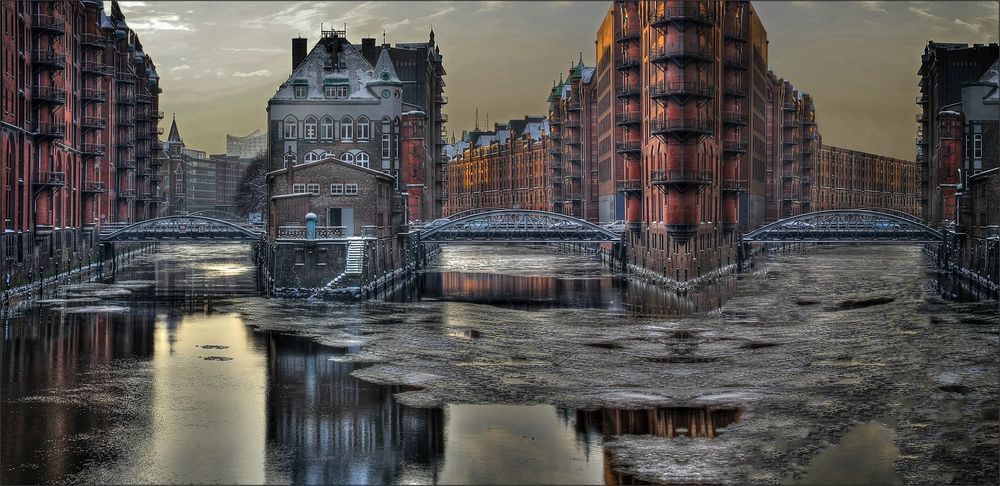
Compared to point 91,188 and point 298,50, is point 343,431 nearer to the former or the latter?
point 91,188

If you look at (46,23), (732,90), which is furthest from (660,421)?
(732,90)

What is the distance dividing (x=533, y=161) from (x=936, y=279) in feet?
375

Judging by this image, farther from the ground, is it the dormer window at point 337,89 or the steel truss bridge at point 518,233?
the dormer window at point 337,89

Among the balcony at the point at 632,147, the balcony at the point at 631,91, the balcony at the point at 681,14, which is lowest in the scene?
the balcony at the point at 632,147

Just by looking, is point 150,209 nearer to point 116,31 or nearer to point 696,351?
point 116,31

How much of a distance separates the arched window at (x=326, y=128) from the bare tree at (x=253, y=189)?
55938mm

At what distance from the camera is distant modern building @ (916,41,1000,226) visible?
316ft

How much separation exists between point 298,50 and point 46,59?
1343 inches

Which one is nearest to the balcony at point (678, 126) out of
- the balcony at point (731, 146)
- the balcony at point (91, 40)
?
the balcony at point (731, 146)

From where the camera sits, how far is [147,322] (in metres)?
42.5

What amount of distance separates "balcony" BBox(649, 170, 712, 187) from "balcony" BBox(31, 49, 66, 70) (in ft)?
121

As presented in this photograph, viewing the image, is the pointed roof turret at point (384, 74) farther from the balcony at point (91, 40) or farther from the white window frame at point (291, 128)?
the balcony at point (91, 40)

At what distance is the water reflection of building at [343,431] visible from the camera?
61.8ft

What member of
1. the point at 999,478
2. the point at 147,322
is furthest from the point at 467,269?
the point at 999,478
